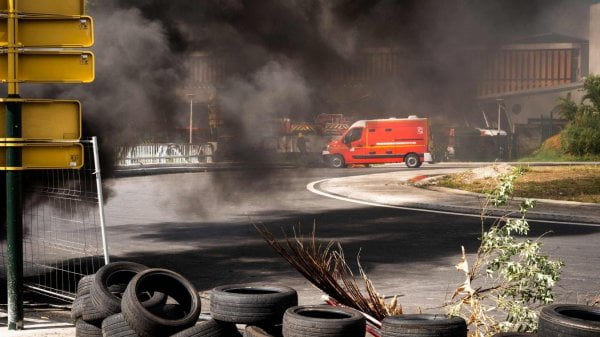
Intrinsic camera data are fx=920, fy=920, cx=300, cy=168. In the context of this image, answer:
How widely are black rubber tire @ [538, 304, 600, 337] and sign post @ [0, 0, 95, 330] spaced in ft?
14.3

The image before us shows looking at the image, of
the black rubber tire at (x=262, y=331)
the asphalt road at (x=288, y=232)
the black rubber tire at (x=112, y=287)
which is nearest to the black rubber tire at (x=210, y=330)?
the black rubber tire at (x=262, y=331)

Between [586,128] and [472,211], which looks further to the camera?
[586,128]

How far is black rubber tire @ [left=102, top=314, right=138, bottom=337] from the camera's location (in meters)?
6.94

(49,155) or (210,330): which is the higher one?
(49,155)

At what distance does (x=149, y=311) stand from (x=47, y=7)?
9.74ft

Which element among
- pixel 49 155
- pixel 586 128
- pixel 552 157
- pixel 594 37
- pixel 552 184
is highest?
pixel 594 37

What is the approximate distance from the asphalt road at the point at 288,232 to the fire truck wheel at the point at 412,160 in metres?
16.2

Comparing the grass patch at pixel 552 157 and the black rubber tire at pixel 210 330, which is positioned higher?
the grass patch at pixel 552 157

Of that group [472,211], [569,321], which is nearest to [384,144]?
[472,211]

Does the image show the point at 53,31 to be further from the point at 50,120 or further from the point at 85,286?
the point at 85,286

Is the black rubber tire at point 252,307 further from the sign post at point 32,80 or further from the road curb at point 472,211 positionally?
the road curb at point 472,211

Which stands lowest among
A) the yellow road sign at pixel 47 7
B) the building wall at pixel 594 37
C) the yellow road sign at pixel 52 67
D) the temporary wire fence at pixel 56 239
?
the temporary wire fence at pixel 56 239

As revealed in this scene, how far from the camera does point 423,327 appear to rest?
6.00m

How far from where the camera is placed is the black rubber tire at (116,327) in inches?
273
